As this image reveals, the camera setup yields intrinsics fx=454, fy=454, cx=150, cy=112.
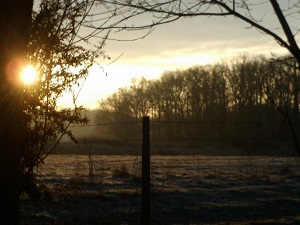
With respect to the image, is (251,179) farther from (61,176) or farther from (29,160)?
(29,160)

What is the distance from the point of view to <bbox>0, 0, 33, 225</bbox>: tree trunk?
3115 mm

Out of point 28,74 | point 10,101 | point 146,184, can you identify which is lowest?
point 146,184

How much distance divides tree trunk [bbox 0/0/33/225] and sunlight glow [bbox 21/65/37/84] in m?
0.20

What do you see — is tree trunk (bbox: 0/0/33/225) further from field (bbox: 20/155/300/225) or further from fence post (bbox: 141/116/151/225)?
fence post (bbox: 141/116/151/225)

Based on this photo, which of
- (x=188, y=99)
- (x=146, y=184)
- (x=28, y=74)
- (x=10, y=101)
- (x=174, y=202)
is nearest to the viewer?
(x=10, y=101)

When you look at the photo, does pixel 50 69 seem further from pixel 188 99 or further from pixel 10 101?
pixel 188 99

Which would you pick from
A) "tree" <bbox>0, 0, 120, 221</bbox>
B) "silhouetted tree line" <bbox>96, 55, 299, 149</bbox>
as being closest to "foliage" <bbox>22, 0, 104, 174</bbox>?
"tree" <bbox>0, 0, 120, 221</bbox>

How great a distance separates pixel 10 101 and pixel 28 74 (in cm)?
65

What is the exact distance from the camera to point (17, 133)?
321 cm

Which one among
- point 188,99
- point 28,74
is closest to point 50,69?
point 28,74

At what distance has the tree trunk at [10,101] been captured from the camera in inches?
123

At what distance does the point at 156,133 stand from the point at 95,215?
50.7 m

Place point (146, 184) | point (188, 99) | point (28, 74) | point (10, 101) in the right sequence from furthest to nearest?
point (188, 99) < point (146, 184) < point (28, 74) < point (10, 101)

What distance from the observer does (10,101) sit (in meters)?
3.25
